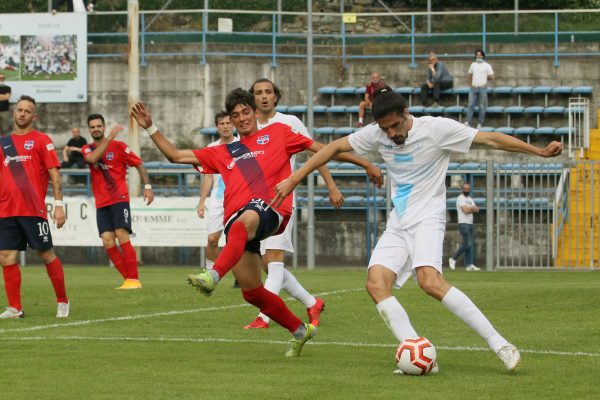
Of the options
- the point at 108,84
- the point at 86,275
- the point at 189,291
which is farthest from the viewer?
the point at 108,84

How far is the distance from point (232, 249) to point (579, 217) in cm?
1962

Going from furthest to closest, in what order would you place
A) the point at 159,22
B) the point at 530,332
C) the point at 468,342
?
the point at 159,22, the point at 530,332, the point at 468,342

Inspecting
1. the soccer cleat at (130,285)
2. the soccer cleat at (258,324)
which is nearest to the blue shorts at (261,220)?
A: the soccer cleat at (258,324)

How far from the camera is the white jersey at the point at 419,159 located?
9570 millimetres

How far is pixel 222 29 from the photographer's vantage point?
37.4m

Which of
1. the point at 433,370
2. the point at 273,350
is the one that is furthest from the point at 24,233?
the point at 433,370

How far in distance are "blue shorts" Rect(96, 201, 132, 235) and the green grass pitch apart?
1.75 m

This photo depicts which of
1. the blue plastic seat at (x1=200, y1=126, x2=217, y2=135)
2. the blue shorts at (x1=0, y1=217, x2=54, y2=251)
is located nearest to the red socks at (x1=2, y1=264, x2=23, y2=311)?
the blue shorts at (x1=0, y1=217, x2=54, y2=251)

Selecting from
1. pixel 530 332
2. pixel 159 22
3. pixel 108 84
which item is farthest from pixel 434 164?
pixel 159 22

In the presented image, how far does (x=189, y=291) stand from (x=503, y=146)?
9.33 m

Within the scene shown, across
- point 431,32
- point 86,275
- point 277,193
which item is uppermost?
point 431,32

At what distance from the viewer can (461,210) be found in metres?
28.4

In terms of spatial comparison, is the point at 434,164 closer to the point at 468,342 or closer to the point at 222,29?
the point at 468,342

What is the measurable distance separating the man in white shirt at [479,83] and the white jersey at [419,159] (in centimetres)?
2339
